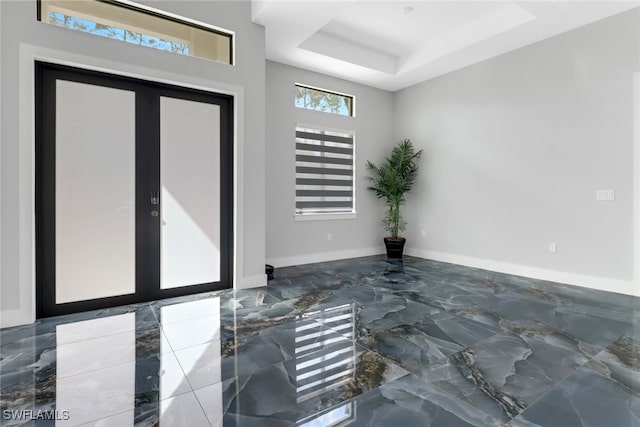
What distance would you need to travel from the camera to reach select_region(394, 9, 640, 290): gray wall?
13.0ft

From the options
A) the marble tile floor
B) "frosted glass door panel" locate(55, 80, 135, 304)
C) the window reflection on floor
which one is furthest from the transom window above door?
the window reflection on floor

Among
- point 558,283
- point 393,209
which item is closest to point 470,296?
point 558,283

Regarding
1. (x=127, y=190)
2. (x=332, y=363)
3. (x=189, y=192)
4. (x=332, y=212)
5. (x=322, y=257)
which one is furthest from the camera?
(x=332, y=212)

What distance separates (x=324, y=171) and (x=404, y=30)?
2.54 m

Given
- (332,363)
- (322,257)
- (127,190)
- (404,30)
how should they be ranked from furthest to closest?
(322,257) → (404,30) → (127,190) → (332,363)

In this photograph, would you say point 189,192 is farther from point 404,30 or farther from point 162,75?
point 404,30

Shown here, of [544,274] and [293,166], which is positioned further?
[293,166]

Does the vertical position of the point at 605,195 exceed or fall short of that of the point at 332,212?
it exceeds it

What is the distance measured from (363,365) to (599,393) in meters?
→ 1.36

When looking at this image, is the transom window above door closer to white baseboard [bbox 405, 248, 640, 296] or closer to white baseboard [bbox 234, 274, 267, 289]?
white baseboard [bbox 234, 274, 267, 289]

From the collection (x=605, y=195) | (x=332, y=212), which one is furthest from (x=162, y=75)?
(x=605, y=195)

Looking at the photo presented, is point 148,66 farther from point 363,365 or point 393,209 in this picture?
point 393,209

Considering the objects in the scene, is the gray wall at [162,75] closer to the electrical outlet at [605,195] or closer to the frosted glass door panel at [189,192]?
the frosted glass door panel at [189,192]

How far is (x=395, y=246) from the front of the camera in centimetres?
607
